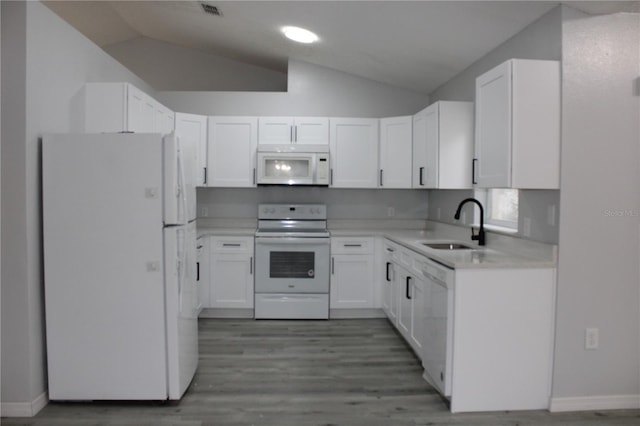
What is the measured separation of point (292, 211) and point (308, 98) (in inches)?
53.0

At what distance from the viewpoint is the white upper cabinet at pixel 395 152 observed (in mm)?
4328

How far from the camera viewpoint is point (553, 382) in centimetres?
248

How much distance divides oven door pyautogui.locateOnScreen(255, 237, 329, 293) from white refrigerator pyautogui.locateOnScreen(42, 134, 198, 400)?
176cm

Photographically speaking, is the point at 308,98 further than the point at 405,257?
Yes

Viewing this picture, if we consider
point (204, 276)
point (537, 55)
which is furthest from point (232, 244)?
point (537, 55)

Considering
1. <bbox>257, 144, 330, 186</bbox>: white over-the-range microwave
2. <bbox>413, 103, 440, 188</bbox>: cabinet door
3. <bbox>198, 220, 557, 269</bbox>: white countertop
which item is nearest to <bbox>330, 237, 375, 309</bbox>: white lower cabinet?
<bbox>198, 220, 557, 269</bbox>: white countertop

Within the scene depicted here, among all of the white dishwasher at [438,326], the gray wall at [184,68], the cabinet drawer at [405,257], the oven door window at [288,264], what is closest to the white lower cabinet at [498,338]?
the white dishwasher at [438,326]

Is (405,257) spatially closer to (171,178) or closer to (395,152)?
(395,152)

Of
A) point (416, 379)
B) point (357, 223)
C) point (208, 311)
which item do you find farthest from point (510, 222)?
point (208, 311)

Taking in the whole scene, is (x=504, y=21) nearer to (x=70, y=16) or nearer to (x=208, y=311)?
(x=208, y=311)

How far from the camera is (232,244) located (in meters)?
4.28

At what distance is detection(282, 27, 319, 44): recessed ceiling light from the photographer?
371 cm

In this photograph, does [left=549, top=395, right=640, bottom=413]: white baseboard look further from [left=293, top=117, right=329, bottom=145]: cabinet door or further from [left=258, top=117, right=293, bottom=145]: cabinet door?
[left=258, top=117, right=293, bottom=145]: cabinet door

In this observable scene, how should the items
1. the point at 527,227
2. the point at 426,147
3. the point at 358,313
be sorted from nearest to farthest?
1. the point at 527,227
2. the point at 426,147
3. the point at 358,313
